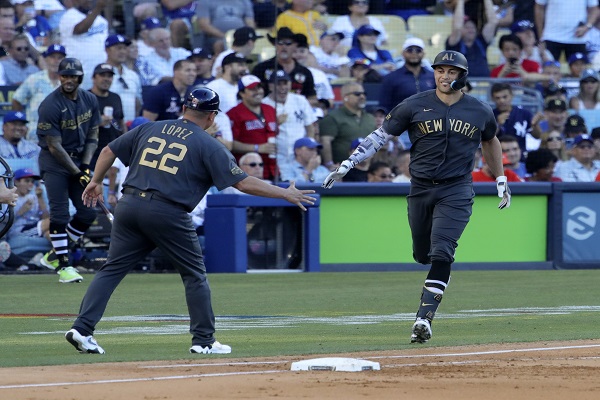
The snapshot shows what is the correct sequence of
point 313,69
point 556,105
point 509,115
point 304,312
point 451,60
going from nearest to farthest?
1. point 451,60
2. point 304,312
3. point 509,115
4. point 313,69
5. point 556,105

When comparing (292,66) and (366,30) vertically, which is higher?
(366,30)

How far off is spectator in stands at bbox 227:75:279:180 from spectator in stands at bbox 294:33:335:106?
1.72 m

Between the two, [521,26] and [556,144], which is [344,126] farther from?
[521,26]

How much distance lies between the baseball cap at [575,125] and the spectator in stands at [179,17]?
6.47 meters

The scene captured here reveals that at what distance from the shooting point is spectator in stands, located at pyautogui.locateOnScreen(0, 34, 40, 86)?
17.6 m

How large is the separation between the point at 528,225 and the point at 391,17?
530cm

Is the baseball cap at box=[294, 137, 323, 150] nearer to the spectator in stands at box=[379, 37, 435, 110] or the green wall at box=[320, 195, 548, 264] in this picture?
the green wall at box=[320, 195, 548, 264]

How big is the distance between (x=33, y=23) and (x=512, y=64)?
8.19 meters

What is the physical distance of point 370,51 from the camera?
2064cm

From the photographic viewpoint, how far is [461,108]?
918 centimetres

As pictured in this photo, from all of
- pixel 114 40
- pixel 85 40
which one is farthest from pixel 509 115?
pixel 85 40

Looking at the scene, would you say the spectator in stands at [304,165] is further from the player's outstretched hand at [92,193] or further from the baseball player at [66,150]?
the player's outstretched hand at [92,193]

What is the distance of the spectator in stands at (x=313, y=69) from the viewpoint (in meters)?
18.8

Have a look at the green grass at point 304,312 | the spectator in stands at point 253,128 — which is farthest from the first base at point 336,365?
the spectator in stands at point 253,128
